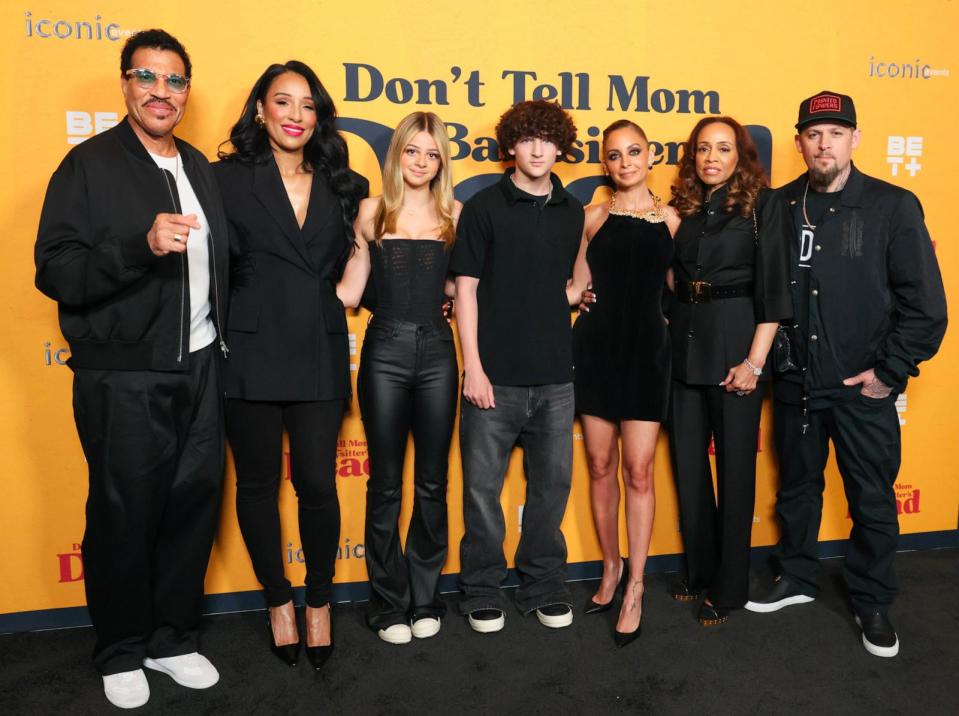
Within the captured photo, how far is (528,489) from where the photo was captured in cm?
303

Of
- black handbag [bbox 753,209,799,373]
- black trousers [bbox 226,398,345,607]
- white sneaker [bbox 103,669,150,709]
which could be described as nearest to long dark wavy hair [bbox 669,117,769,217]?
black handbag [bbox 753,209,799,373]

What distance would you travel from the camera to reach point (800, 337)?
115 inches

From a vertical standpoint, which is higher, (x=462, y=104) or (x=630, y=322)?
(x=462, y=104)

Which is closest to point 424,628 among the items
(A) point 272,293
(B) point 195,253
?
(A) point 272,293

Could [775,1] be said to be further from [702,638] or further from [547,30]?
[702,638]

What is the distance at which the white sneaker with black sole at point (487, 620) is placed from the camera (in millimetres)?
2900

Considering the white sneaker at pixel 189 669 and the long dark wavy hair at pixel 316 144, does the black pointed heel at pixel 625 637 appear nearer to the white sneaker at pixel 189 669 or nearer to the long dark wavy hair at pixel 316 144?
the white sneaker at pixel 189 669

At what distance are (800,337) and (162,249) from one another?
2.30m

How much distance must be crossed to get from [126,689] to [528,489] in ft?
5.14

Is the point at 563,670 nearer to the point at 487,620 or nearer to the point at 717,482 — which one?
the point at 487,620

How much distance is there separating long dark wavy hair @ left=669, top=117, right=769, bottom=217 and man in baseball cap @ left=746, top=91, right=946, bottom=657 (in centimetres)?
22

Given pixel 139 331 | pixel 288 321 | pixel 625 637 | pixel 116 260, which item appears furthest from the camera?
pixel 625 637

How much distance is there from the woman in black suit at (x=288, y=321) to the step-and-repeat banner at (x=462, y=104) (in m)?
0.35

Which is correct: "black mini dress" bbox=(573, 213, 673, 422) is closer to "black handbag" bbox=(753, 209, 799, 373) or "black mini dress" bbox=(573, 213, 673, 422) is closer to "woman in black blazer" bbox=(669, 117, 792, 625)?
"woman in black blazer" bbox=(669, 117, 792, 625)
